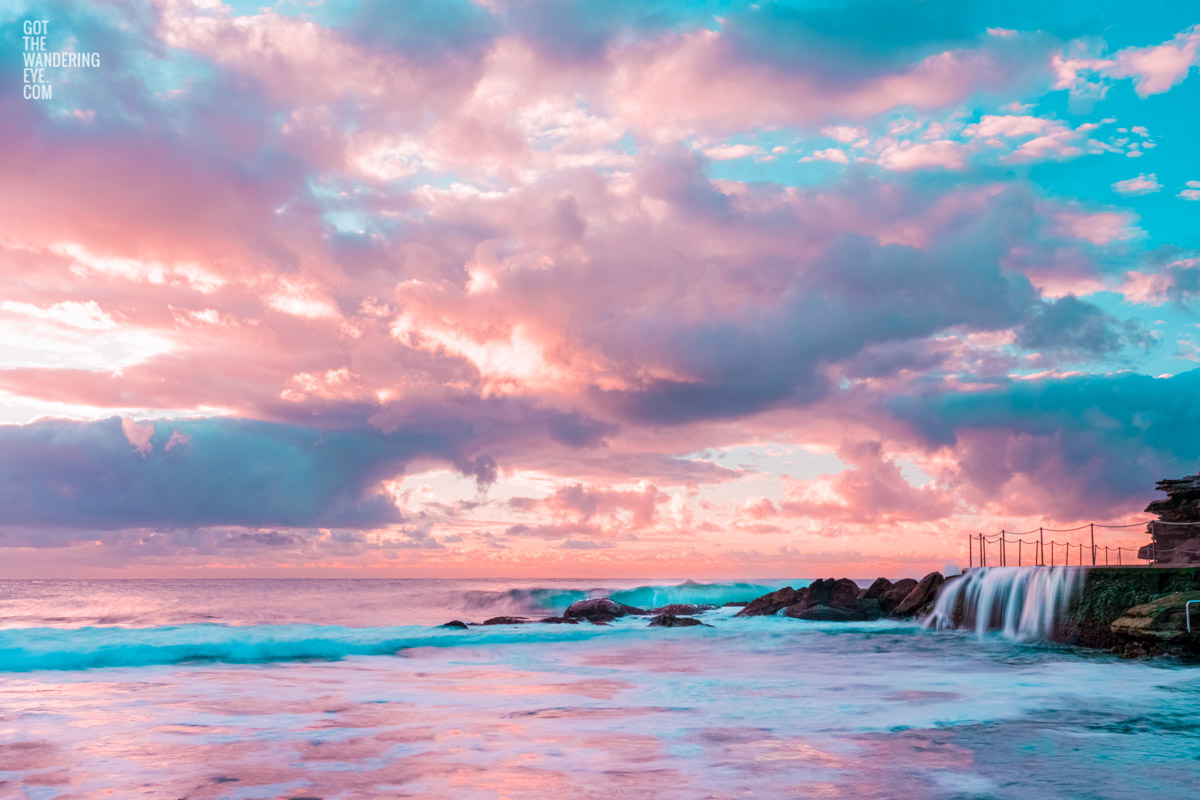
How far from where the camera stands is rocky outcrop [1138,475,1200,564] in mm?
27625

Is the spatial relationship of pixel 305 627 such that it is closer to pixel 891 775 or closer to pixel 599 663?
pixel 599 663

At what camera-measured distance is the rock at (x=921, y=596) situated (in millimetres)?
31578

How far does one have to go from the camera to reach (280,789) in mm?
7336

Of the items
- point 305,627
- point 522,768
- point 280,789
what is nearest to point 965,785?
point 522,768

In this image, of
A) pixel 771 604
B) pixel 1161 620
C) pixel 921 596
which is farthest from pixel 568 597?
pixel 1161 620

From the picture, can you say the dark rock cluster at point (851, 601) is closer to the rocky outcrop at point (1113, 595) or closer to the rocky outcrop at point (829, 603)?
the rocky outcrop at point (829, 603)

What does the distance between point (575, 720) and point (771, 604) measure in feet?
88.7

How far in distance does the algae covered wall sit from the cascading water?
21.4 inches

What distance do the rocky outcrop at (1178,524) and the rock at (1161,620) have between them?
9420mm

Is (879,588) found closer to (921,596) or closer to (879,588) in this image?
(879,588)

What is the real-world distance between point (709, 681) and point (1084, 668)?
840 centimetres

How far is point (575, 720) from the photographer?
436 inches

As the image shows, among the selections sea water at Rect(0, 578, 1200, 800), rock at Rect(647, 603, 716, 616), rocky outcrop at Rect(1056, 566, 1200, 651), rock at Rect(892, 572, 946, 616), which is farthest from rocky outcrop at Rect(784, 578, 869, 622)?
rocky outcrop at Rect(1056, 566, 1200, 651)

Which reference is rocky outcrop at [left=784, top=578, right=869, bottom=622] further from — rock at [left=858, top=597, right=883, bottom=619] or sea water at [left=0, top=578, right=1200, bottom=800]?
sea water at [left=0, top=578, right=1200, bottom=800]
